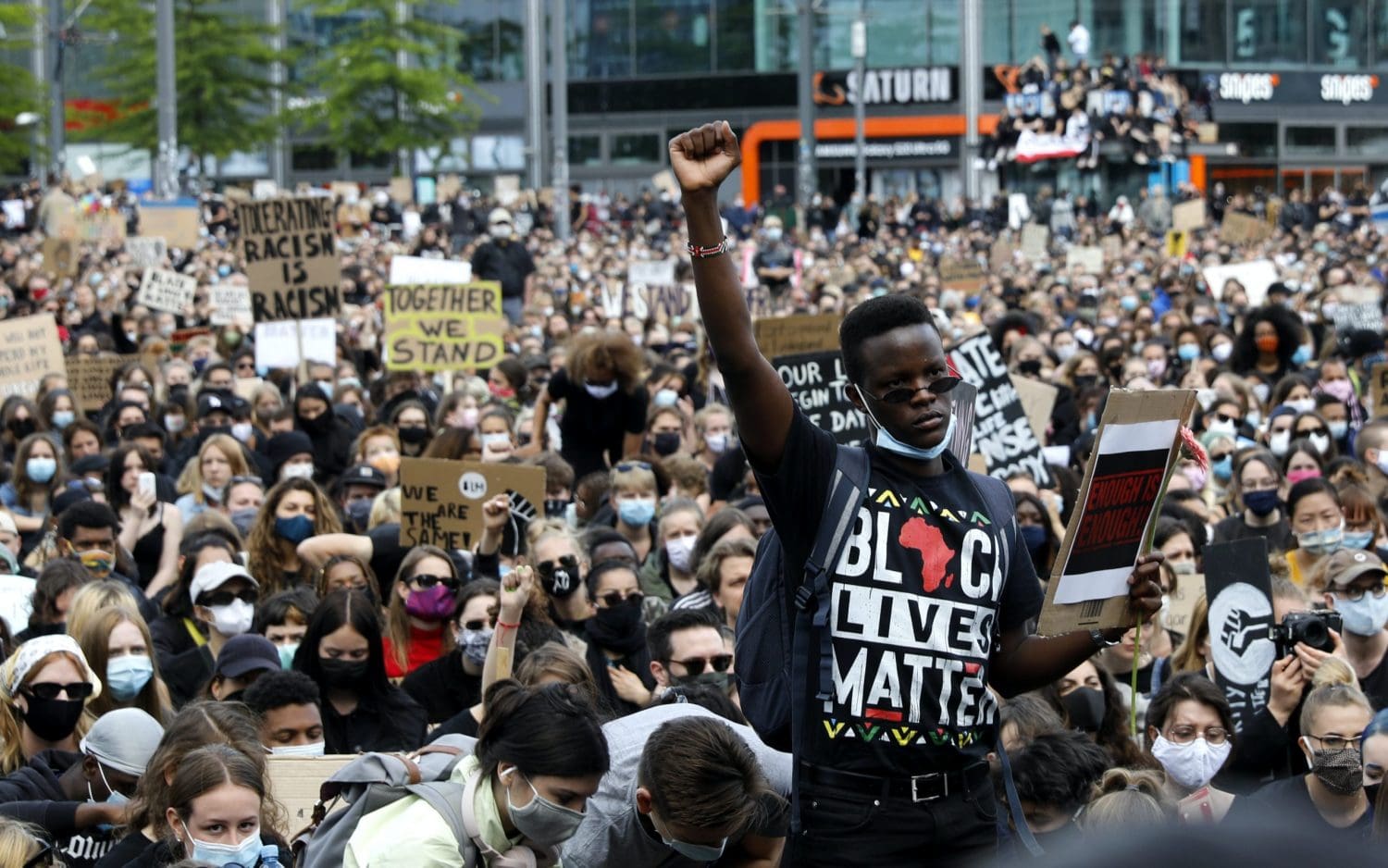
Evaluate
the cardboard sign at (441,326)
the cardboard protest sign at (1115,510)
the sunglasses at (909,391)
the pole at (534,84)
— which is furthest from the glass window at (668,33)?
the sunglasses at (909,391)

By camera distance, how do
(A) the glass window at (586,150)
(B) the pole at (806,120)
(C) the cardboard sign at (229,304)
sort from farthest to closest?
(A) the glass window at (586,150) → (B) the pole at (806,120) → (C) the cardboard sign at (229,304)

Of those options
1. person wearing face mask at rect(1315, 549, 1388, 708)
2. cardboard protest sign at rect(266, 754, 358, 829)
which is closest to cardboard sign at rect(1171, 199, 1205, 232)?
person wearing face mask at rect(1315, 549, 1388, 708)

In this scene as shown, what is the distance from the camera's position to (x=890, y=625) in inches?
131

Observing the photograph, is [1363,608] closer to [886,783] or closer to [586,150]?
[886,783]

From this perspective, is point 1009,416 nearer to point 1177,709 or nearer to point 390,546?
point 390,546

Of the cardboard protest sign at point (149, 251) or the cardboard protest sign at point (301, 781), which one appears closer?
the cardboard protest sign at point (301, 781)

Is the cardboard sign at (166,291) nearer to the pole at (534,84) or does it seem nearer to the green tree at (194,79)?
the green tree at (194,79)

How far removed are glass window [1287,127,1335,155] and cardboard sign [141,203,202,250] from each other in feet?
144

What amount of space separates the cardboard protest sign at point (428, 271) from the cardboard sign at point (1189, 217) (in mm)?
14649

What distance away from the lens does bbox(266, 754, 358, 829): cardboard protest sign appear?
550cm

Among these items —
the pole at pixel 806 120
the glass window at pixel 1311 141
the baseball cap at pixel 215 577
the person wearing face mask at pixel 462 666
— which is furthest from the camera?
the glass window at pixel 1311 141

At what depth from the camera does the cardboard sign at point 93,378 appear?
15305 mm

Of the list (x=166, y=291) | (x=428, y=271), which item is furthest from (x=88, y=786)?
(x=166, y=291)

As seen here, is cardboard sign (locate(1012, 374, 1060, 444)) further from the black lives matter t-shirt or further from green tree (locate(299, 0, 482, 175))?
green tree (locate(299, 0, 482, 175))
